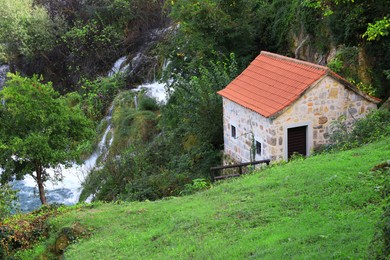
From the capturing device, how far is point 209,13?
22.9 meters

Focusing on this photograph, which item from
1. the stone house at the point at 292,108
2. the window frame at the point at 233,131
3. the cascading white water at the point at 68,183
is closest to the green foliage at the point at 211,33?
the cascading white water at the point at 68,183

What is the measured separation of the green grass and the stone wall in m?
2.08

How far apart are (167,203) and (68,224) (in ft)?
8.18

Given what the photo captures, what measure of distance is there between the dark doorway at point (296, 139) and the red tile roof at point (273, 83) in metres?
0.97

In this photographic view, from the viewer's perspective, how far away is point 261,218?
9.50 metres

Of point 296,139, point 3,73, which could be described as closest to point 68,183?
point 296,139

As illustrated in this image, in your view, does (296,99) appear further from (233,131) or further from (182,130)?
(182,130)

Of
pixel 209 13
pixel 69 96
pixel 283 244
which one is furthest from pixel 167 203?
pixel 69 96

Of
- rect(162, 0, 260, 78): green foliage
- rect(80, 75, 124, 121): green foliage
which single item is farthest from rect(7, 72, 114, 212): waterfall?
rect(162, 0, 260, 78): green foliage

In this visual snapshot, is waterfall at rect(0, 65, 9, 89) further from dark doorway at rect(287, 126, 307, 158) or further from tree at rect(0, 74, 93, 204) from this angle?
dark doorway at rect(287, 126, 307, 158)

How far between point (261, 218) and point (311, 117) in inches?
261

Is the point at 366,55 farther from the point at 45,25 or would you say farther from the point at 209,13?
the point at 45,25

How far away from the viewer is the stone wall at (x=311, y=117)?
49.3ft

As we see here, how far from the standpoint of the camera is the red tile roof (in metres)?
15.1
